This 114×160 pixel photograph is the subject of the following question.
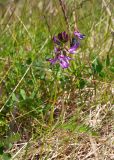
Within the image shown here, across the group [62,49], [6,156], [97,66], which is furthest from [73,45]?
[6,156]

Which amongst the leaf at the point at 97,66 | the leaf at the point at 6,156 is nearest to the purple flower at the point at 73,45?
the leaf at the point at 97,66

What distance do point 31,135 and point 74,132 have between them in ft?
0.54

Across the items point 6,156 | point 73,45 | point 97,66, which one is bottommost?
point 6,156

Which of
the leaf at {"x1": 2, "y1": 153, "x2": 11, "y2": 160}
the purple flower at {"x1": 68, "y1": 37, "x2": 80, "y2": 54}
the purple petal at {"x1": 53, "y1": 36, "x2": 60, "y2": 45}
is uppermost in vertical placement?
the purple petal at {"x1": 53, "y1": 36, "x2": 60, "y2": 45}

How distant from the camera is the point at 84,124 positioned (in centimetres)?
158

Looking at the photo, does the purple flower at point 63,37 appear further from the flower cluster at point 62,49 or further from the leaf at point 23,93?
the leaf at point 23,93

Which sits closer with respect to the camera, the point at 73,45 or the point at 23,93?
the point at 73,45

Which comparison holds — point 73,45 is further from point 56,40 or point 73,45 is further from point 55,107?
point 55,107

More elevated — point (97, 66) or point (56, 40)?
point (56, 40)

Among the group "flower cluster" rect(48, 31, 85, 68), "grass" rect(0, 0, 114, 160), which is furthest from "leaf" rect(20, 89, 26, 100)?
"flower cluster" rect(48, 31, 85, 68)

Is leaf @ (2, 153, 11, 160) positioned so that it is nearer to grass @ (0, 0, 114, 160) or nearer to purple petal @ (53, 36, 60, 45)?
grass @ (0, 0, 114, 160)

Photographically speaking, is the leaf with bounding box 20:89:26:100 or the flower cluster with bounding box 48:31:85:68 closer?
the flower cluster with bounding box 48:31:85:68

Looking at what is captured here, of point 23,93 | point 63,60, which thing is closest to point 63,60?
point 63,60

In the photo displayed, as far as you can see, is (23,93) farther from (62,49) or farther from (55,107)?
(62,49)
